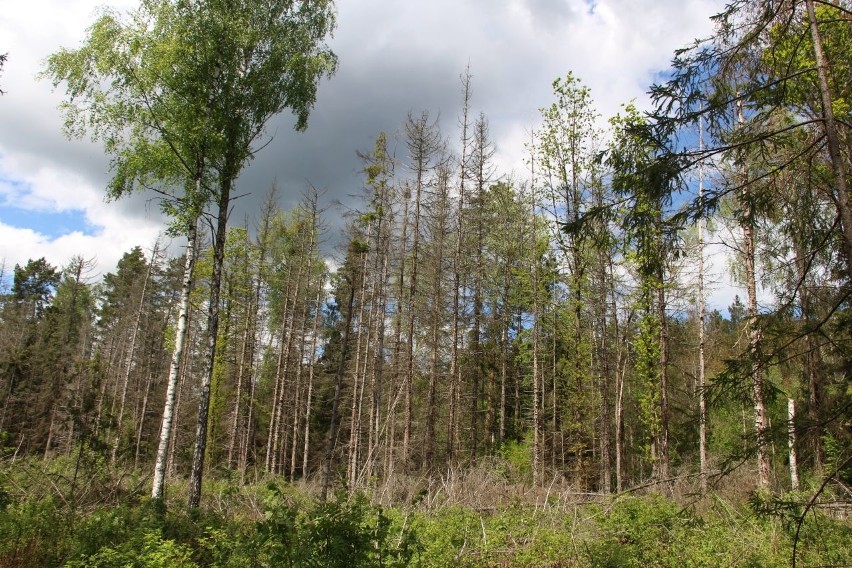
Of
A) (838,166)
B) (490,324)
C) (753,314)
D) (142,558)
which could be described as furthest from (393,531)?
(490,324)

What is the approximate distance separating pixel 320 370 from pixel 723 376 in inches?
1120

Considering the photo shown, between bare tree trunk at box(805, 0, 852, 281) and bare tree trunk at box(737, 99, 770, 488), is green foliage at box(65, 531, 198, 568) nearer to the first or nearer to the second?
bare tree trunk at box(737, 99, 770, 488)

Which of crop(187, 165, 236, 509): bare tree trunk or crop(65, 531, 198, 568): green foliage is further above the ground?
crop(187, 165, 236, 509): bare tree trunk

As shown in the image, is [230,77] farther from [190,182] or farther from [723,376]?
[723,376]

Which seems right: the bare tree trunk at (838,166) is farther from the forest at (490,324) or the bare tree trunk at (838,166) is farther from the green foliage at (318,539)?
the green foliage at (318,539)

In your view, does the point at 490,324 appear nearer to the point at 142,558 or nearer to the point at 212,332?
the point at 212,332

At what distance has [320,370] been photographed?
100 ft

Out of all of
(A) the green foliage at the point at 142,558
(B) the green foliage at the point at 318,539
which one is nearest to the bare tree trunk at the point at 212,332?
(A) the green foliage at the point at 142,558

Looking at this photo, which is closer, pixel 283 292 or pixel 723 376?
pixel 723 376

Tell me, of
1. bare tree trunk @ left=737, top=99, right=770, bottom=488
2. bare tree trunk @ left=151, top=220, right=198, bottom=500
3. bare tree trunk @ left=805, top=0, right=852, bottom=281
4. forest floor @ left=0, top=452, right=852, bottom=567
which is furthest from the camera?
bare tree trunk @ left=151, top=220, right=198, bottom=500

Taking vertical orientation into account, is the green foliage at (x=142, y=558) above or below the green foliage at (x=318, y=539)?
below

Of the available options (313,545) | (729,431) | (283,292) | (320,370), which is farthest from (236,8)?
(729,431)

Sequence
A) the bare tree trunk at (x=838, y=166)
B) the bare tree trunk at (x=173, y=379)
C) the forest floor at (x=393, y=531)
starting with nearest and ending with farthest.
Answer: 1. the bare tree trunk at (x=838, y=166)
2. the forest floor at (x=393, y=531)
3. the bare tree trunk at (x=173, y=379)

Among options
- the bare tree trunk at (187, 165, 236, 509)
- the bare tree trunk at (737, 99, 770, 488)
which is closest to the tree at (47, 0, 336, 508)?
the bare tree trunk at (187, 165, 236, 509)
